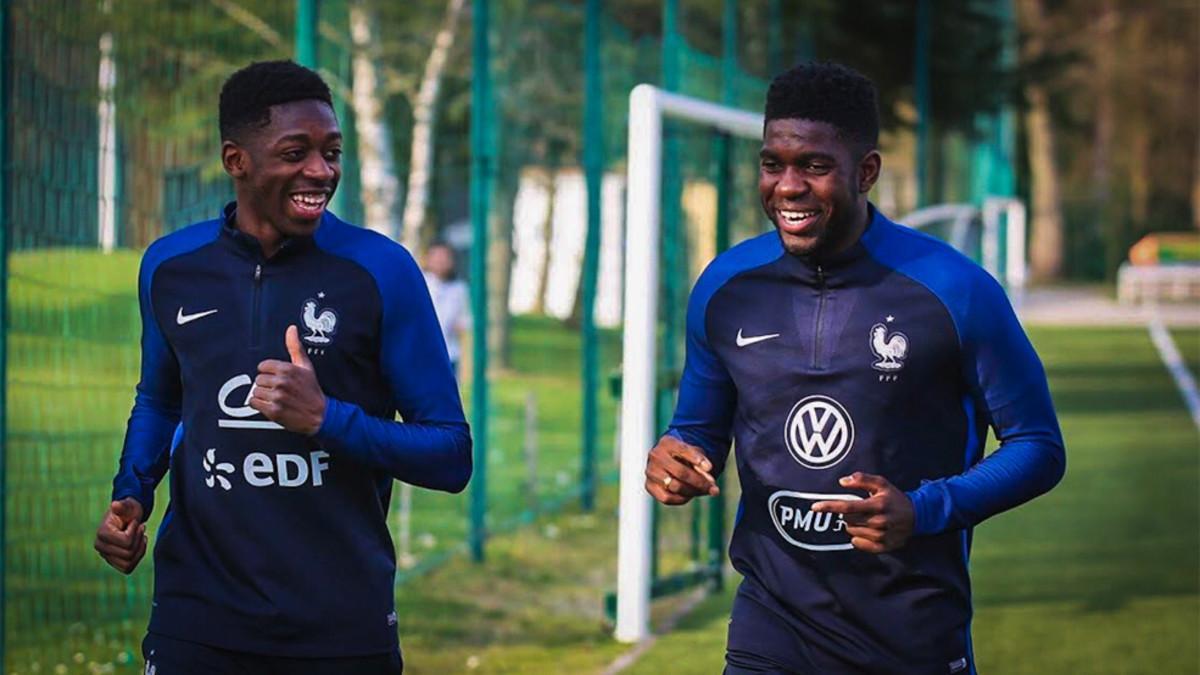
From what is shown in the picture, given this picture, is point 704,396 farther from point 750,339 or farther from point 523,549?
point 523,549

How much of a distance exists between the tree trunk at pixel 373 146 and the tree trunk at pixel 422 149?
1.64ft

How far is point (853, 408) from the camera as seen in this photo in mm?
5059

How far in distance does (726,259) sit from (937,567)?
914mm

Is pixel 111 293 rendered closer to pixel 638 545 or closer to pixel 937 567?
pixel 638 545

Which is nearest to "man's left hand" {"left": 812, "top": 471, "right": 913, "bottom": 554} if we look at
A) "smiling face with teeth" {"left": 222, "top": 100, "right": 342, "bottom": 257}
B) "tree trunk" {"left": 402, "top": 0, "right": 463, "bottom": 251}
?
"smiling face with teeth" {"left": 222, "top": 100, "right": 342, "bottom": 257}

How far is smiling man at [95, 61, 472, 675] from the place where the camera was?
476 centimetres

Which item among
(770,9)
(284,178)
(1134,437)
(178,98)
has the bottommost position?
(1134,437)

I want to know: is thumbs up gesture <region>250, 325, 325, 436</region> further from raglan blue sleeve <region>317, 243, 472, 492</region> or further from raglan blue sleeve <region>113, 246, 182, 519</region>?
raglan blue sleeve <region>113, 246, 182, 519</region>

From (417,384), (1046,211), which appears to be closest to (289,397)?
(417,384)

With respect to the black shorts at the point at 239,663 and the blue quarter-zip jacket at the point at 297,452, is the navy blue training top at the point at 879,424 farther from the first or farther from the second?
the black shorts at the point at 239,663

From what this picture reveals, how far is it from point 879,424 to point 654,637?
20.1ft

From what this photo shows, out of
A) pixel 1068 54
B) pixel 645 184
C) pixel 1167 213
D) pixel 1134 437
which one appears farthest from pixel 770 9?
pixel 1167 213

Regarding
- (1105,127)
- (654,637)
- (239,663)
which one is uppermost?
(1105,127)

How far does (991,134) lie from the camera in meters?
39.7
